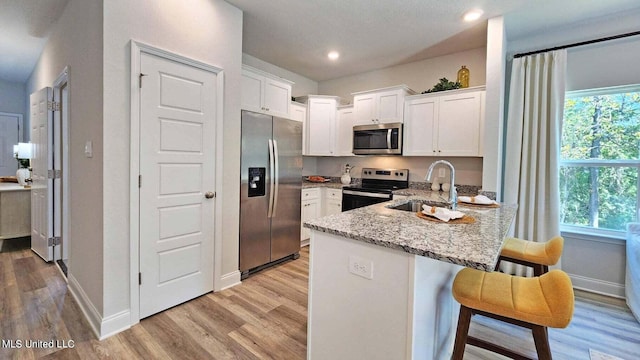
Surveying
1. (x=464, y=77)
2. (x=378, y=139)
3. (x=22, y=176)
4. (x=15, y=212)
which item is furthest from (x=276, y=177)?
(x=22, y=176)

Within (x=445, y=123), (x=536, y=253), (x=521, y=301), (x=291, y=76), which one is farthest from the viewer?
(x=291, y=76)

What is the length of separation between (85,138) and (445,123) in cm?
359

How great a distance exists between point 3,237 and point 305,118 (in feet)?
14.5

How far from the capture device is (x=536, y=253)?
1.88 m

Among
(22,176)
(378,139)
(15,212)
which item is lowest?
(15,212)

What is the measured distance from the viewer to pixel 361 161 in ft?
15.2

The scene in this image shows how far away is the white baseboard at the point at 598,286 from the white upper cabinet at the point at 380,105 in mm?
2570

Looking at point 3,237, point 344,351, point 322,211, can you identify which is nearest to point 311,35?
point 322,211

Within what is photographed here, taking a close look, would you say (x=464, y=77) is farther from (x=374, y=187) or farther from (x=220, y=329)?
(x=220, y=329)

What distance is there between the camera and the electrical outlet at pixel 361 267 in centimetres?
135

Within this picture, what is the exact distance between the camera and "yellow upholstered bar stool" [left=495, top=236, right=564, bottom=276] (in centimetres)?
181

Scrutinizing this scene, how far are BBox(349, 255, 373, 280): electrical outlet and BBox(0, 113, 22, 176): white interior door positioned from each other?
7343mm

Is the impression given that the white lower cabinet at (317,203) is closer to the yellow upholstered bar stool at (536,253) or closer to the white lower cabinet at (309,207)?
the white lower cabinet at (309,207)

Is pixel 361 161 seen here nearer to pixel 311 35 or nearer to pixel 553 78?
pixel 311 35
